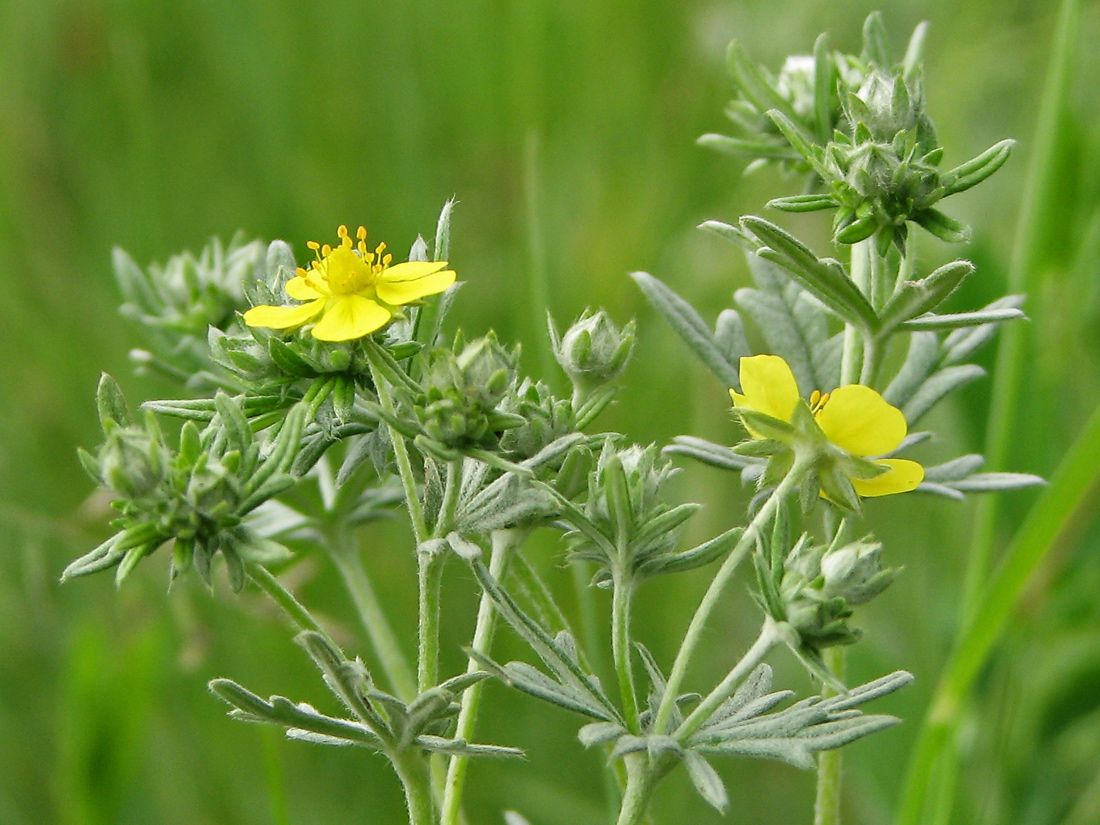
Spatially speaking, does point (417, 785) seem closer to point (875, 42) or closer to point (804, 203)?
point (804, 203)

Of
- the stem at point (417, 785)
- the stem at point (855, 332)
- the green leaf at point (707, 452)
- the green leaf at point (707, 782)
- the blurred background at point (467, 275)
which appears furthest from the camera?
the blurred background at point (467, 275)

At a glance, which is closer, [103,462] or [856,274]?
[103,462]

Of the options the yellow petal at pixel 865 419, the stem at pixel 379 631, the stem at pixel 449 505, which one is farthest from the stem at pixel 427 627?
the yellow petal at pixel 865 419

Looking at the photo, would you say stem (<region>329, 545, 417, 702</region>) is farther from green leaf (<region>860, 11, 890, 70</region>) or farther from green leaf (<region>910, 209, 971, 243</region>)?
green leaf (<region>860, 11, 890, 70</region>)

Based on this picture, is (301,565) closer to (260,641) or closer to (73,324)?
(260,641)

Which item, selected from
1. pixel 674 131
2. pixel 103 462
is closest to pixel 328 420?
pixel 103 462

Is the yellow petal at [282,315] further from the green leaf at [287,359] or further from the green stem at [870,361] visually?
the green stem at [870,361]
